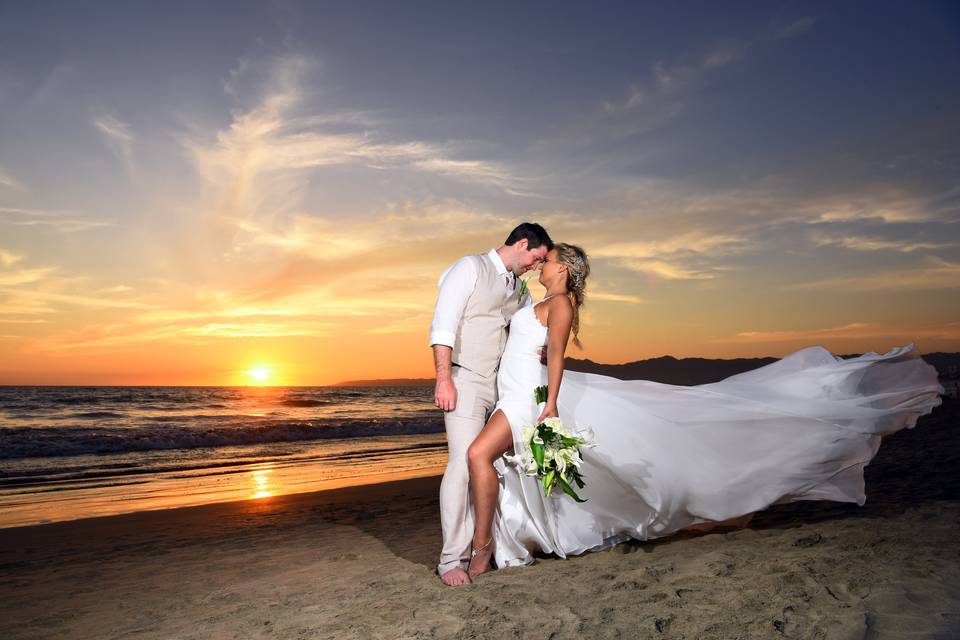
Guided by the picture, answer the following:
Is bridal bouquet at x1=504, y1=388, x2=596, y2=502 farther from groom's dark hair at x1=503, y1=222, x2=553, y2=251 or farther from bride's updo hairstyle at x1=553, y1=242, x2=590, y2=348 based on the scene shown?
groom's dark hair at x1=503, y1=222, x2=553, y2=251

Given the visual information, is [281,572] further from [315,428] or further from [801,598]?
[315,428]

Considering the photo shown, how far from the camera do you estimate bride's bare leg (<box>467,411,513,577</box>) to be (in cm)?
443

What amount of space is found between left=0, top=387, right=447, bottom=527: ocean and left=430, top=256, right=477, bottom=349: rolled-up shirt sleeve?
6.10m

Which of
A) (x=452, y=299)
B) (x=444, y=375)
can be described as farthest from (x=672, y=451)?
(x=452, y=299)

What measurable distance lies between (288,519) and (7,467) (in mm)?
9038

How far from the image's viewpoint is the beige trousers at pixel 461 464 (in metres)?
4.45

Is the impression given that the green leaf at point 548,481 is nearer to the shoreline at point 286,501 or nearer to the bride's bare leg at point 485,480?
the bride's bare leg at point 485,480

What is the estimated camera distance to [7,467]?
12.9m

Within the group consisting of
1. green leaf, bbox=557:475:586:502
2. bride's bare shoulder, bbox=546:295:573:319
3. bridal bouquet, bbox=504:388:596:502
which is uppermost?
bride's bare shoulder, bbox=546:295:573:319

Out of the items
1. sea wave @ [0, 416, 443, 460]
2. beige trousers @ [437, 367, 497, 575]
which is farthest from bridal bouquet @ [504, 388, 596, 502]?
sea wave @ [0, 416, 443, 460]

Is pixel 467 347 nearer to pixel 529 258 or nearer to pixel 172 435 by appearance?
pixel 529 258

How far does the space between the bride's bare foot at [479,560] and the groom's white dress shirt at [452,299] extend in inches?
55.6

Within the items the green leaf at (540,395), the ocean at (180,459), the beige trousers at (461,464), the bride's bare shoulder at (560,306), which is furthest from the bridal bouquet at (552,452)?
the ocean at (180,459)

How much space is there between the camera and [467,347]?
15.3ft
